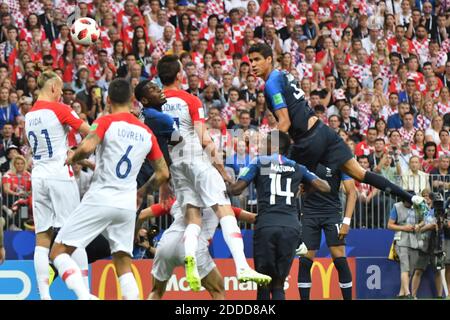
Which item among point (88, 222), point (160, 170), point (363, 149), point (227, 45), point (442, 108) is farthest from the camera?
point (442, 108)

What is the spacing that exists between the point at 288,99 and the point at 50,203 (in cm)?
304

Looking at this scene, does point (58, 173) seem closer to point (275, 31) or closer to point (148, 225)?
point (148, 225)

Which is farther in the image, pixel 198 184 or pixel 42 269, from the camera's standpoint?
pixel 42 269

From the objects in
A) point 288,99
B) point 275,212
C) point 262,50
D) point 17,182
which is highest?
point 262,50

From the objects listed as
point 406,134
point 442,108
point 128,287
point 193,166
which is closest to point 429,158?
point 406,134

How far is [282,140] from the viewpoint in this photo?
13055 mm

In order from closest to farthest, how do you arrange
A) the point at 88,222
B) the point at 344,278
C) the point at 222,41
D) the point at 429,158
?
the point at 88,222
the point at 344,278
the point at 429,158
the point at 222,41

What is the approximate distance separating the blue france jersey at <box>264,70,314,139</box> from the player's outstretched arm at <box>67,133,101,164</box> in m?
2.75

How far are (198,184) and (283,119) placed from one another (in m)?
1.27

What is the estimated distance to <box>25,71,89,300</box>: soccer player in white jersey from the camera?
539 inches

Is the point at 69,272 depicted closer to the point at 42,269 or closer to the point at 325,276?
the point at 42,269

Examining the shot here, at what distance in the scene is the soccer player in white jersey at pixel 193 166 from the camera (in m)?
13.3

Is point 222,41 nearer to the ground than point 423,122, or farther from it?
farther from it

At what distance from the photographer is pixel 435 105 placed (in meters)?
24.9
